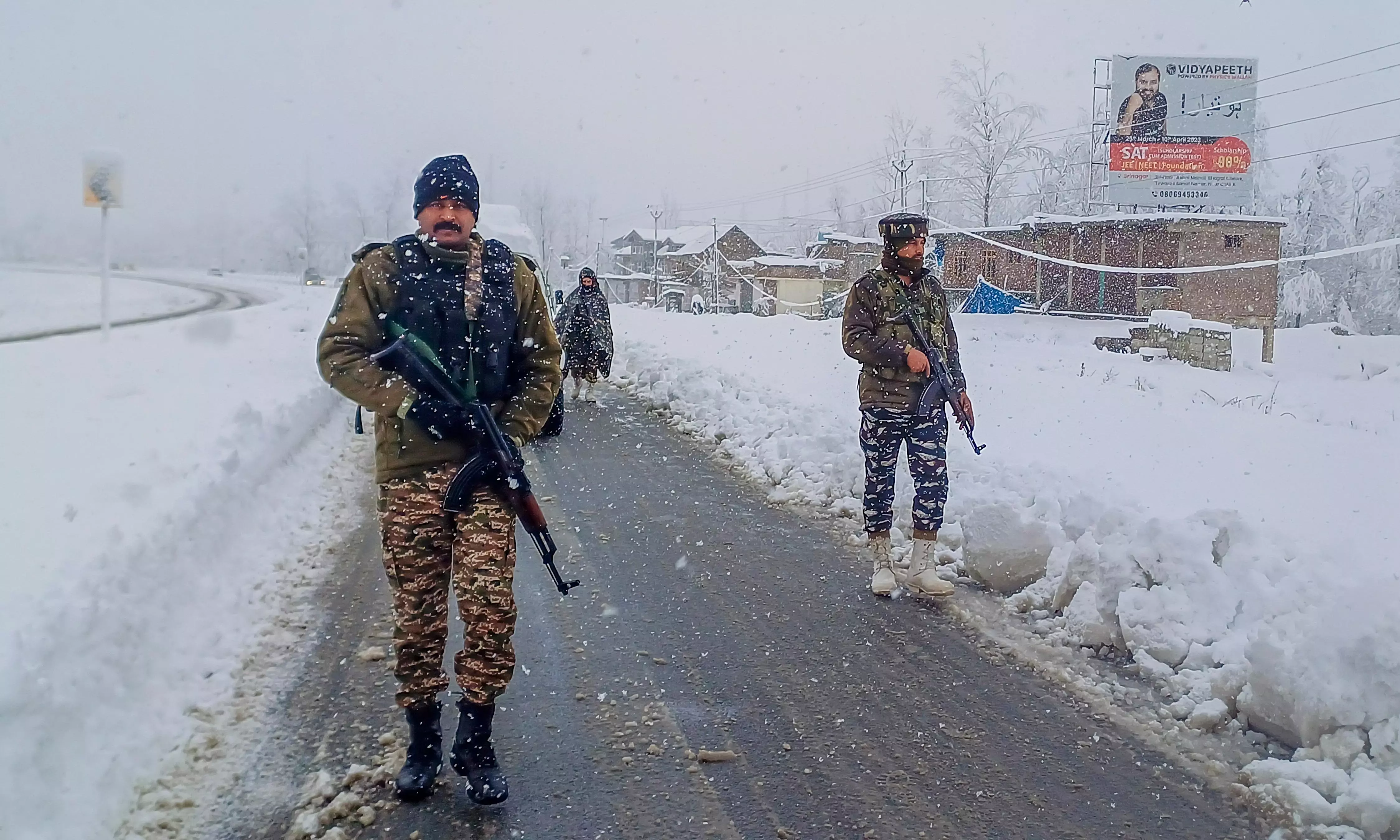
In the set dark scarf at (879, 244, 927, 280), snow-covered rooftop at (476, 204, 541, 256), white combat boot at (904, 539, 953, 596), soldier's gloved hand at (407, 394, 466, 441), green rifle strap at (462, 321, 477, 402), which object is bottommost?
white combat boot at (904, 539, 953, 596)

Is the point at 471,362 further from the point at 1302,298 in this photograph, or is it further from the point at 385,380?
the point at 1302,298

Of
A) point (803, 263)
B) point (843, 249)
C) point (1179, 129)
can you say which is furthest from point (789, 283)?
point (1179, 129)

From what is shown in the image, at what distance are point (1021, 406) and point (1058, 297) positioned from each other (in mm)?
31534

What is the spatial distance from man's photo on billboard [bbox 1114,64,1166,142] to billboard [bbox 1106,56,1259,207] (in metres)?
0.03

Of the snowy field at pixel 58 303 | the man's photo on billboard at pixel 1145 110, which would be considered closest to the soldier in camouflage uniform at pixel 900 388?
the snowy field at pixel 58 303

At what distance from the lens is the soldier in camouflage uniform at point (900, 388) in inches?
221

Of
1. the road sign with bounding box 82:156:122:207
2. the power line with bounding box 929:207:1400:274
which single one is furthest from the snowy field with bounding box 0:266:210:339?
the power line with bounding box 929:207:1400:274

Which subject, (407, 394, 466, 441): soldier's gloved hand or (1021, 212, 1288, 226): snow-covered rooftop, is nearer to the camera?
(407, 394, 466, 441): soldier's gloved hand

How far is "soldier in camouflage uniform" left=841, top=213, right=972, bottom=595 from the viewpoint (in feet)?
18.5

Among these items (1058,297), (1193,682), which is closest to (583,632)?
(1193,682)

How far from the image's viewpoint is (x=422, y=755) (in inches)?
137

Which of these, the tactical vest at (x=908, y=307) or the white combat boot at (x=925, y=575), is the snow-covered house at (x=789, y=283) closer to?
the tactical vest at (x=908, y=307)

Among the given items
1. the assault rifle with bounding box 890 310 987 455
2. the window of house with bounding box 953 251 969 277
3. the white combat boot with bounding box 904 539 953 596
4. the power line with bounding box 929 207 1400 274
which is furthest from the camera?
the window of house with bounding box 953 251 969 277

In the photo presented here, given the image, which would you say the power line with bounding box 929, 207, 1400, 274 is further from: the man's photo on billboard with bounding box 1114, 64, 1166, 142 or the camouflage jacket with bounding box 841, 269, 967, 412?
the camouflage jacket with bounding box 841, 269, 967, 412
